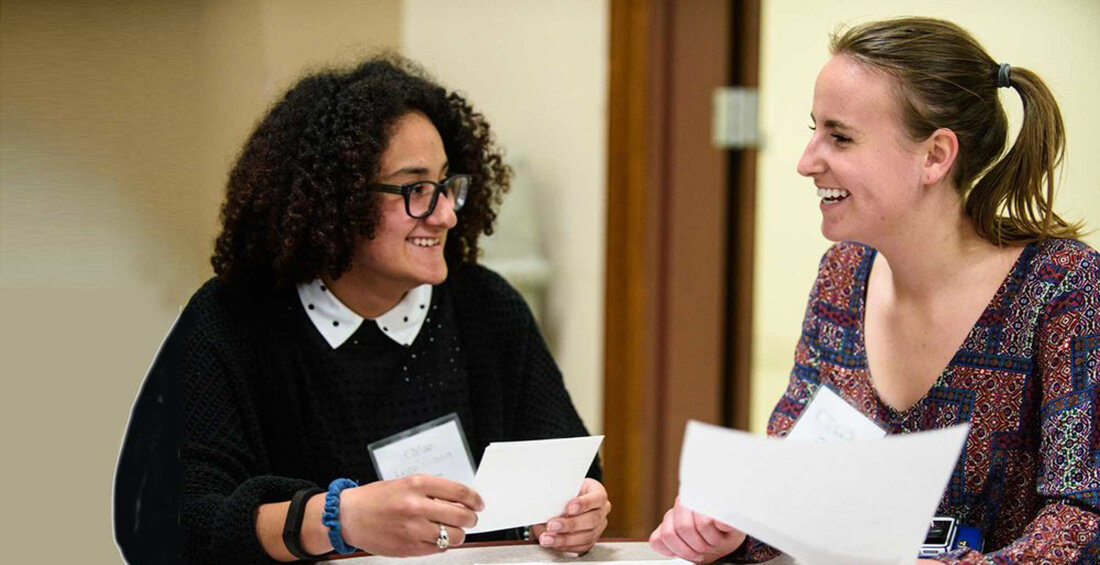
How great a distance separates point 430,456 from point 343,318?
0.93ft

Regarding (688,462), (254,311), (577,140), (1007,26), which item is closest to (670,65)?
(577,140)

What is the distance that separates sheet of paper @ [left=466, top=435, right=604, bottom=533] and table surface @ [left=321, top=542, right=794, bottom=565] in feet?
0.24

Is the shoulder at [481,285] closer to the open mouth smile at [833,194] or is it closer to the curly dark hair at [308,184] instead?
the curly dark hair at [308,184]

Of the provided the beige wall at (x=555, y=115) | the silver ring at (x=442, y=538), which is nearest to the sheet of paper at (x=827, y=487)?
the silver ring at (x=442, y=538)

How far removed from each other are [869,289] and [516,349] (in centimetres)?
65

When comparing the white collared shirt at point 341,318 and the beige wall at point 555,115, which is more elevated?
the beige wall at point 555,115

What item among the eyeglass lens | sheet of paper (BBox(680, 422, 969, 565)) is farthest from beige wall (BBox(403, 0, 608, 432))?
sheet of paper (BBox(680, 422, 969, 565))

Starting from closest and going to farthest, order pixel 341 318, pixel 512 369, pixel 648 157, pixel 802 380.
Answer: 1. pixel 802 380
2. pixel 341 318
3. pixel 512 369
4. pixel 648 157

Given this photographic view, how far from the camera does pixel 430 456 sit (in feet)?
6.32

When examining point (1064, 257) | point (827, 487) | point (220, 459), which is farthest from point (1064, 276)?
point (220, 459)

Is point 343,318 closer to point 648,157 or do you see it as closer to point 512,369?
point 512,369

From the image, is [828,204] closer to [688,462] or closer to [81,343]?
[688,462]

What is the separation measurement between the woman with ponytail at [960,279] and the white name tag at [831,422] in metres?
0.05

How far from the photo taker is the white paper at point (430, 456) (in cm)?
190
